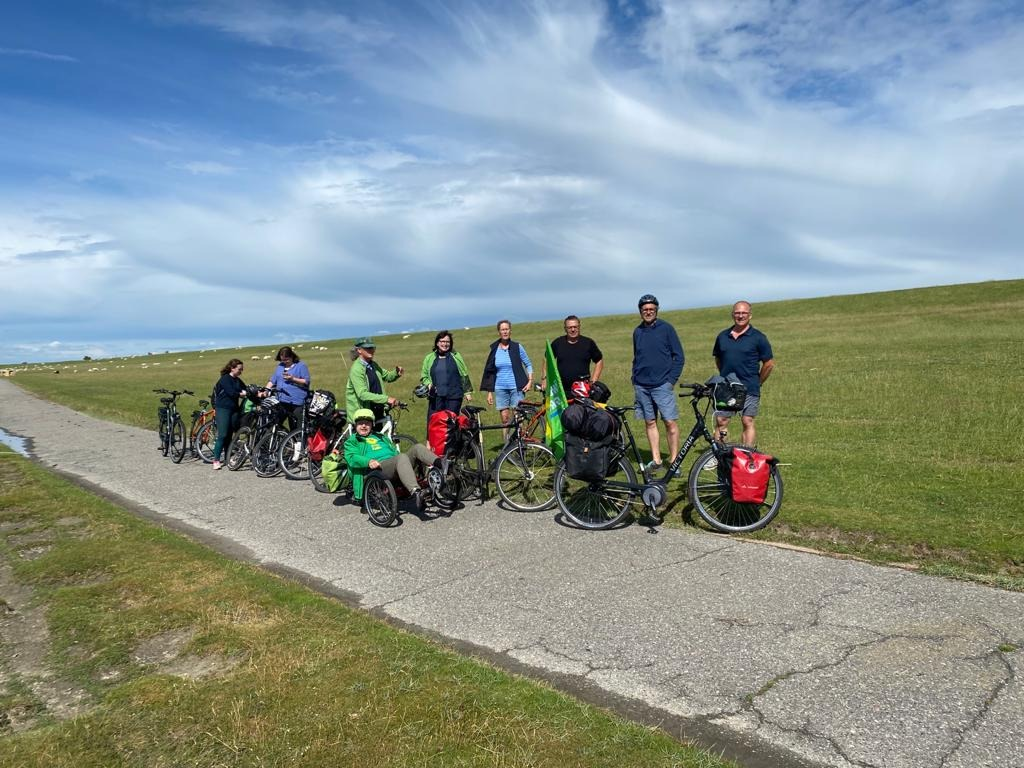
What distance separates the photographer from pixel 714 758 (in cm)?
375

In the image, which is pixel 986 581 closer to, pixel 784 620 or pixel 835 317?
pixel 784 620

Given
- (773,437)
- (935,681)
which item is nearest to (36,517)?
(935,681)

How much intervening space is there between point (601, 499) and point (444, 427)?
2545 mm

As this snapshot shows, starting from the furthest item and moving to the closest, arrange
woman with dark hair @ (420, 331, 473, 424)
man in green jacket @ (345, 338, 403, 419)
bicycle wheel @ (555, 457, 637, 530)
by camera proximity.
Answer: woman with dark hair @ (420, 331, 473, 424) → man in green jacket @ (345, 338, 403, 419) → bicycle wheel @ (555, 457, 637, 530)

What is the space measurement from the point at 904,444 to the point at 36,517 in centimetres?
1499

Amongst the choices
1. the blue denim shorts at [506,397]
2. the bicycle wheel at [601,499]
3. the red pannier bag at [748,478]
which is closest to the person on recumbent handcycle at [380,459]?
the bicycle wheel at [601,499]

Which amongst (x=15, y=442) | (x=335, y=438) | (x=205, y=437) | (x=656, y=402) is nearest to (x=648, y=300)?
(x=656, y=402)

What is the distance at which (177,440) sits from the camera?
16.2 m

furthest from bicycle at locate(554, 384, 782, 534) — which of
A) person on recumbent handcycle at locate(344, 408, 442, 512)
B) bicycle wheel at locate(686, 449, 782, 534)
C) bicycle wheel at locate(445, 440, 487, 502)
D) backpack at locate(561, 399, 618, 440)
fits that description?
person on recumbent handcycle at locate(344, 408, 442, 512)

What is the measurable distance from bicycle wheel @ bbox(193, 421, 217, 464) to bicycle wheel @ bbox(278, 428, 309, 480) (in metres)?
3.42

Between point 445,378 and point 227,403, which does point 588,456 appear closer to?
point 445,378

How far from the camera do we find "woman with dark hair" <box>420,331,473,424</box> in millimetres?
11180

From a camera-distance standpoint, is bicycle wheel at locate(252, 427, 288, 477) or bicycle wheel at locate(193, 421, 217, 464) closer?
bicycle wheel at locate(252, 427, 288, 477)

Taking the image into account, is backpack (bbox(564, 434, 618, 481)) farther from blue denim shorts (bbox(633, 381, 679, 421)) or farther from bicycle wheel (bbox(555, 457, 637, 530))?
blue denim shorts (bbox(633, 381, 679, 421))
